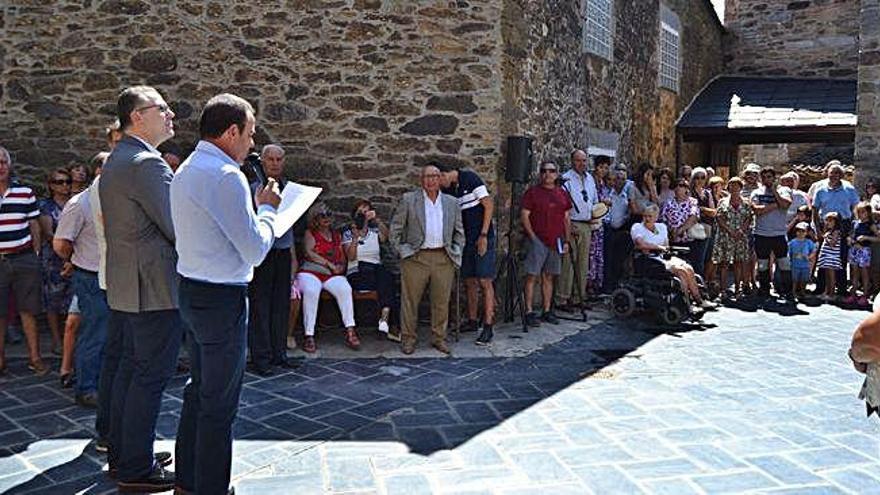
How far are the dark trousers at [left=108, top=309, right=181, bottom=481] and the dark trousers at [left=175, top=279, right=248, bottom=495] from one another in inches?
18.4

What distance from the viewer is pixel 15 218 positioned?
5.37 meters

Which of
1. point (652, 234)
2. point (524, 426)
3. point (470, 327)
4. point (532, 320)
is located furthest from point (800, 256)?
point (524, 426)

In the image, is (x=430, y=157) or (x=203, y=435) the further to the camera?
(x=430, y=157)

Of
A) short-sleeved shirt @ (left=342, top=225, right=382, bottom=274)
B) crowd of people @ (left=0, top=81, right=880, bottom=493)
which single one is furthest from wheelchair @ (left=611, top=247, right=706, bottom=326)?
short-sleeved shirt @ (left=342, top=225, right=382, bottom=274)

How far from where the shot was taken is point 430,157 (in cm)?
729

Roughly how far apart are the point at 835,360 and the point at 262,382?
468 centimetres

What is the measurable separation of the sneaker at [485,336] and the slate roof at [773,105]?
28.8ft

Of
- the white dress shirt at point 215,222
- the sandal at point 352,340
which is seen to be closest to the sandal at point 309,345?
the sandal at point 352,340

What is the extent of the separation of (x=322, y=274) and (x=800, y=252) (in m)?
6.47

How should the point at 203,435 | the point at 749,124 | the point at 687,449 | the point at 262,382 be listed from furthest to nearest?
the point at 749,124 → the point at 262,382 → the point at 687,449 → the point at 203,435

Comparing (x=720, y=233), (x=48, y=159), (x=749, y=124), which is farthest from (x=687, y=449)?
(x=749, y=124)

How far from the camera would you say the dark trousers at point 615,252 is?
912 centimetres

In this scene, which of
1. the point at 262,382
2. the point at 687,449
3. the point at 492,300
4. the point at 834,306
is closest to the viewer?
the point at 687,449

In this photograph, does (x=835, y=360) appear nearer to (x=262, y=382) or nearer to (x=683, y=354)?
(x=683, y=354)
